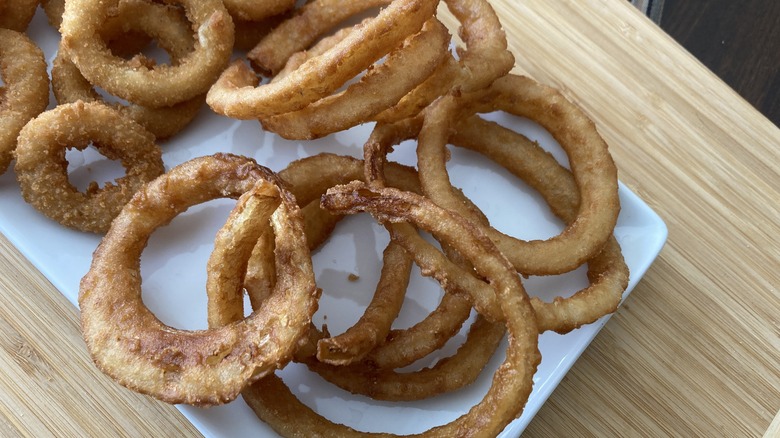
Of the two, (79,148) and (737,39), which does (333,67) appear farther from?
(737,39)

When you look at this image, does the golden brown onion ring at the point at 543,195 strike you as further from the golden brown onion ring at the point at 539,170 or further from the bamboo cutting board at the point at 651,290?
the bamboo cutting board at the point at 651,290

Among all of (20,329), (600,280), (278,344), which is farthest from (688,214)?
(20,329)

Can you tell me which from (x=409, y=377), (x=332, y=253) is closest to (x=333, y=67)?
(x=332, y=253)

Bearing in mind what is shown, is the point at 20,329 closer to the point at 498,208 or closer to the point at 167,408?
the point at 167,408

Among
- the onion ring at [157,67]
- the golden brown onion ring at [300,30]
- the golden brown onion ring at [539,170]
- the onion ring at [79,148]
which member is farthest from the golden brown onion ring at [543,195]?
the onion ring at [79,148]

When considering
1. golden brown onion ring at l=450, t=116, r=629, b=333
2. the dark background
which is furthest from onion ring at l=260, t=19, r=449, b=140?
the dark background

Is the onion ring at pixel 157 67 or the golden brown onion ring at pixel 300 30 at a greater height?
the golden brown onion ring at pixel 300 30

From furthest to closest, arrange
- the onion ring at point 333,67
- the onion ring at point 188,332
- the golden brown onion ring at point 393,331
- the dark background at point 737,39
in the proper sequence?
the dark background at point 737,39, the golden brown onion ring at point 393,331, the onion ring at point 333,67, the onion ring at point 188,332
